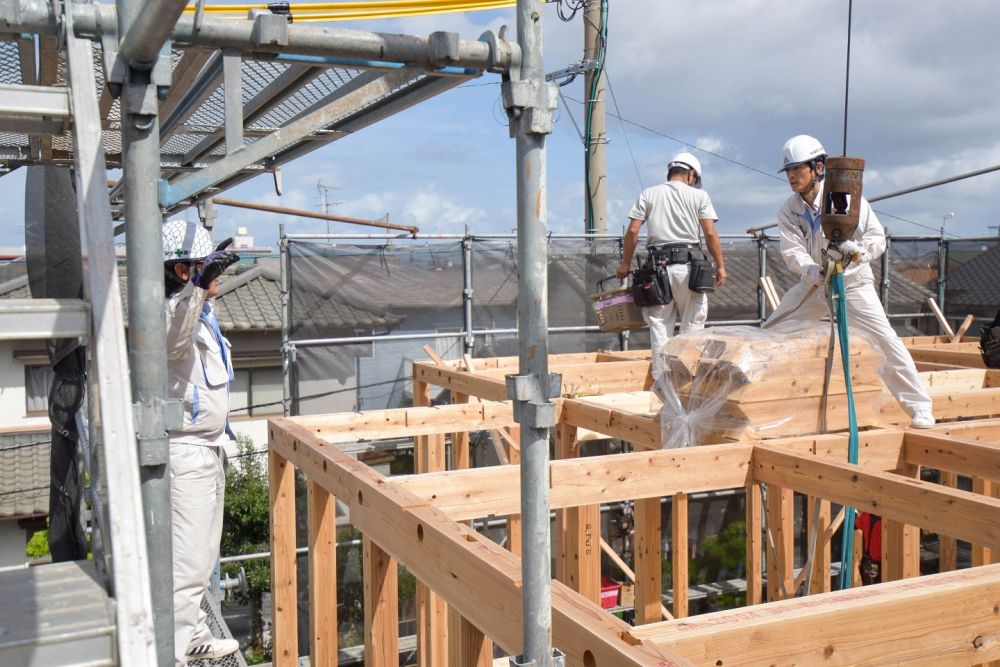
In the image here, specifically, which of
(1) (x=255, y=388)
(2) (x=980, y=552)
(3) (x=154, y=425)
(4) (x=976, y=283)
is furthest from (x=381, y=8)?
(1) (x=255, y=388)

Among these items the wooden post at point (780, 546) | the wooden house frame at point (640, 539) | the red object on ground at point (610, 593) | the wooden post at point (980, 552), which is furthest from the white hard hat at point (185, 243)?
the red object on ground at point (610, 593)

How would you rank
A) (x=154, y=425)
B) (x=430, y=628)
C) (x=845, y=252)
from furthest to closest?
(x=430, y=628)
(x=845, y=252)
(x=154, y=425)

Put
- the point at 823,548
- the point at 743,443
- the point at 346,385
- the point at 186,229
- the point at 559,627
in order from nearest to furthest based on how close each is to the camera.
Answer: the point at 559,627 → the point at 186,229 → the point at 743,443 → the point at 823,548 → the point at 346,385

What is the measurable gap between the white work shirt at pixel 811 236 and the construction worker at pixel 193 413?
2.85 metres

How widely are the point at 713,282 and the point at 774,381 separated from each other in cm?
191

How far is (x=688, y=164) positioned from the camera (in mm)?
6281

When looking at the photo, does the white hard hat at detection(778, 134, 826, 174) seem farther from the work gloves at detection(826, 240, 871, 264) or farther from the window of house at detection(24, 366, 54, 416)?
the window of house at detection(24, 366, 54, 416)

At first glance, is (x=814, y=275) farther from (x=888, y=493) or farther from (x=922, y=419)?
(x=888, y=493)

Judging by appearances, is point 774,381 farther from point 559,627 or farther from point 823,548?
point 559,627

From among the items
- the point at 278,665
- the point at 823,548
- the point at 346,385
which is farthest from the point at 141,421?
the point at 346,385

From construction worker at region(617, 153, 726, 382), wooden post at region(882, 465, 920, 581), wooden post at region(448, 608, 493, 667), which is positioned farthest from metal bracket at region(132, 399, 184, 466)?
construction worker at region(617, 153, 726, 382)

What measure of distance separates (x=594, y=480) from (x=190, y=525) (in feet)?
5.76

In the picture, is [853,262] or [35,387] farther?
[35,387]

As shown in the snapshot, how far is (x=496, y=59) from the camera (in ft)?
6.29
